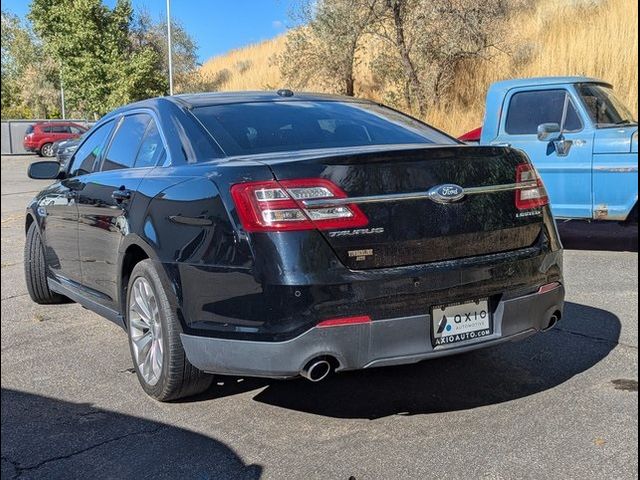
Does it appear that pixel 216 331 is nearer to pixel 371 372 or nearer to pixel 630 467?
pixel 371 372

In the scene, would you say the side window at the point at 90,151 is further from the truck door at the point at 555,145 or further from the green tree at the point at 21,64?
the truck door at the point at 555,145

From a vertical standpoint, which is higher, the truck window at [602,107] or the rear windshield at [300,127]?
the truck window at [602,107]

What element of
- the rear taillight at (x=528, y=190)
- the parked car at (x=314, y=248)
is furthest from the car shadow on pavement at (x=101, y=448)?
the rear taillight at (x=528, y=190)

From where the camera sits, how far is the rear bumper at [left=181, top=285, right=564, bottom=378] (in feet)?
9.84

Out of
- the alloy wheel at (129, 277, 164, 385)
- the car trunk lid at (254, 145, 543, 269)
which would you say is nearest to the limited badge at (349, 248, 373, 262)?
the car trunk lid at (254, 145, 543, 269)

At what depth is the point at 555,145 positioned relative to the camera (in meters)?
7.90

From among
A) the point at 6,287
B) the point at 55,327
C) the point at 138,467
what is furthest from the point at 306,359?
the point at 6,287

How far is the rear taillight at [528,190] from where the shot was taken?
357 cm

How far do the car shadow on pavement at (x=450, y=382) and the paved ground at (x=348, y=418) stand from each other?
0.5 inches

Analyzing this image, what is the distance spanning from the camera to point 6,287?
6770 mm

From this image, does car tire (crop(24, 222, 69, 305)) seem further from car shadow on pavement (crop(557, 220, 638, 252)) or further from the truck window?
the truck window

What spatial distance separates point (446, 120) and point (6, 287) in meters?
11.2

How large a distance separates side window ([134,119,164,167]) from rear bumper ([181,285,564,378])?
1.24 m

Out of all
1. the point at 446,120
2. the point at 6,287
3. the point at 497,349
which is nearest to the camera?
the point at 497,349
